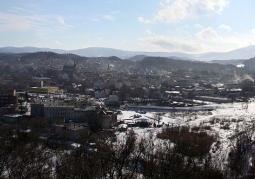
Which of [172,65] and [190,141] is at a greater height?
[172,65]

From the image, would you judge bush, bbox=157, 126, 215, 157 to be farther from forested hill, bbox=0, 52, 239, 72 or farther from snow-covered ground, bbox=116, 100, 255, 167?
forested hill, bbox=0, 52, 239, 72

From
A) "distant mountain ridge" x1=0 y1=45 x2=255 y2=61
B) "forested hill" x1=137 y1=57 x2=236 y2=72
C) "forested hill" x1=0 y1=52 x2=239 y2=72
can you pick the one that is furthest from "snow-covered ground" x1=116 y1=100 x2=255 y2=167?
"distant mountain ridge" x1=0 y1=45 x2=255 y2=61

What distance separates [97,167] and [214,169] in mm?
2441

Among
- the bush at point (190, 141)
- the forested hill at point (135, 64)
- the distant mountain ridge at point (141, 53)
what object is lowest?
the bush at point (190, 141)

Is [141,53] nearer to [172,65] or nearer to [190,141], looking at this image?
[172,65]

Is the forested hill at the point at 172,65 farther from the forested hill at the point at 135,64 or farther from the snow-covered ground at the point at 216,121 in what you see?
the snow-covered ground at the point at 216,121

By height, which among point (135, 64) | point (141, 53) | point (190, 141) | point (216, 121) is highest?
point (141, 53)

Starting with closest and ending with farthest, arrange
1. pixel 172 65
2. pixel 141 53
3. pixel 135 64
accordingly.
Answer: pixel 172 65, pixel 135 64, pixel 141 53

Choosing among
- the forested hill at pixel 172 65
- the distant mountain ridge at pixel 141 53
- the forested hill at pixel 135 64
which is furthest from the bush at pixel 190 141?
the distant mountain ridge at pixel 141 53

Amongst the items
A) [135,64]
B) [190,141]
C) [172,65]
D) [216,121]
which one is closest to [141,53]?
[135,64]

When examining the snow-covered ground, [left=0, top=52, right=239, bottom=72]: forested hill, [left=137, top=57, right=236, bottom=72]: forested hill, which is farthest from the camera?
[left=137, top=57, right=236, bottom=72]: forested hill

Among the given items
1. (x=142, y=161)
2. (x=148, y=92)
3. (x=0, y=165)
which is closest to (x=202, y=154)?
(x=142, y=161)

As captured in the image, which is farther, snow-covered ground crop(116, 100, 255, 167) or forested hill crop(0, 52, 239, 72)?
forested hill crop(0, 52, 239, 72)

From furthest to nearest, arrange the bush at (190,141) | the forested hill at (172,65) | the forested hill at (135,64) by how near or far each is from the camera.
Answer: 1. the forested hill at (172,65)
2. the forested hill at (135,64)
3. the bush at (190,141)
